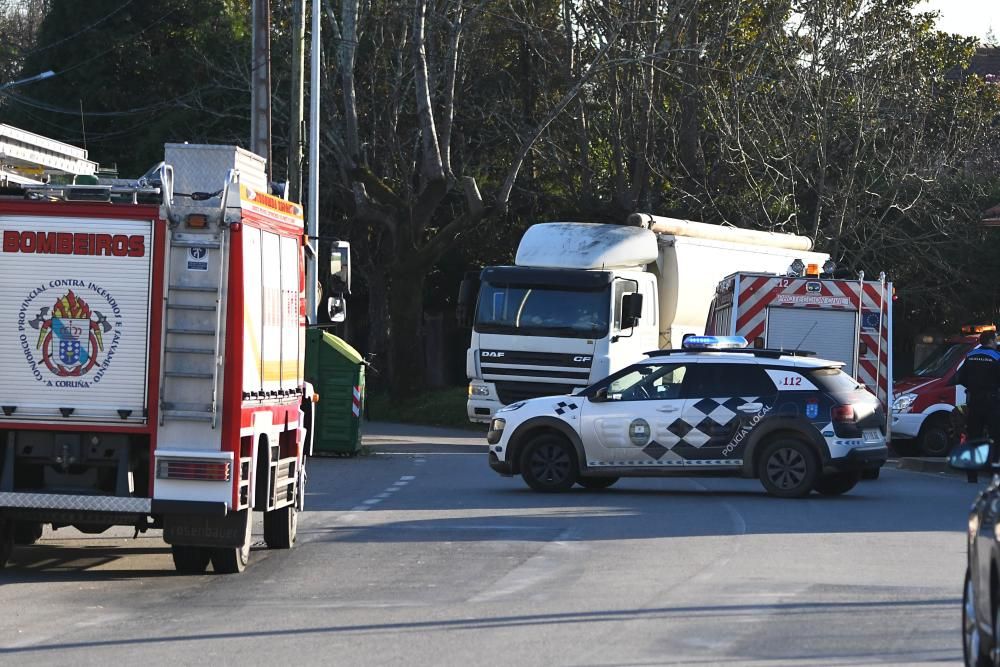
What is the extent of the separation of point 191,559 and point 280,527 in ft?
4.93

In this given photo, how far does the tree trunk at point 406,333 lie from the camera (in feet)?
125

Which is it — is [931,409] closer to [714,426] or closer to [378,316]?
[714,426]

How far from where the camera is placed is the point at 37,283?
11430 millimetres

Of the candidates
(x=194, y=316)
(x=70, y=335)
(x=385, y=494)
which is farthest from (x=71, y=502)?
(x=385, y=494)

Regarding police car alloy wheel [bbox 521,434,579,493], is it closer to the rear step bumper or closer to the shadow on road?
the rear step bumper

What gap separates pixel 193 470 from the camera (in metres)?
11.2

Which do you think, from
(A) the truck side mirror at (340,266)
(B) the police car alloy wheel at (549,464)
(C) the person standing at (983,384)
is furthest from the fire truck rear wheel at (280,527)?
(C) the person standing at (983,384)

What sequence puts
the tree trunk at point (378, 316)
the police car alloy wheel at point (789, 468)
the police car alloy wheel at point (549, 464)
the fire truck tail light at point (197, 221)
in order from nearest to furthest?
the fire truck tail light at point (197, 221) → the police car alloy wheel at point (789, 468) → the police car alloy wheel at point (549, 464) → the tree trunk at point (378, 316)

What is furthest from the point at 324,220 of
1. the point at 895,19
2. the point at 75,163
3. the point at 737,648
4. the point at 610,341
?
the point at 737,648

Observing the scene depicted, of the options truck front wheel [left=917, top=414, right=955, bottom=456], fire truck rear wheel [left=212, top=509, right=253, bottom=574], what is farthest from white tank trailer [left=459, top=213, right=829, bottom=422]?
fire truck rear wheel [left=212, top=509, right=253, bottom=574]

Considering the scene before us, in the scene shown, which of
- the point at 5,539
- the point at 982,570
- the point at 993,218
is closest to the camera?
the point at 982,570

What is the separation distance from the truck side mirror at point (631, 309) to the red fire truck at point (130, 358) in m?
15.4

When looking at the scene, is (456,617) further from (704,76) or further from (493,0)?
(704,76)

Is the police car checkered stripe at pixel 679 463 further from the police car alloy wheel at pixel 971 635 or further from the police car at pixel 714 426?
the police car alloy wheel at pixel 971 635
